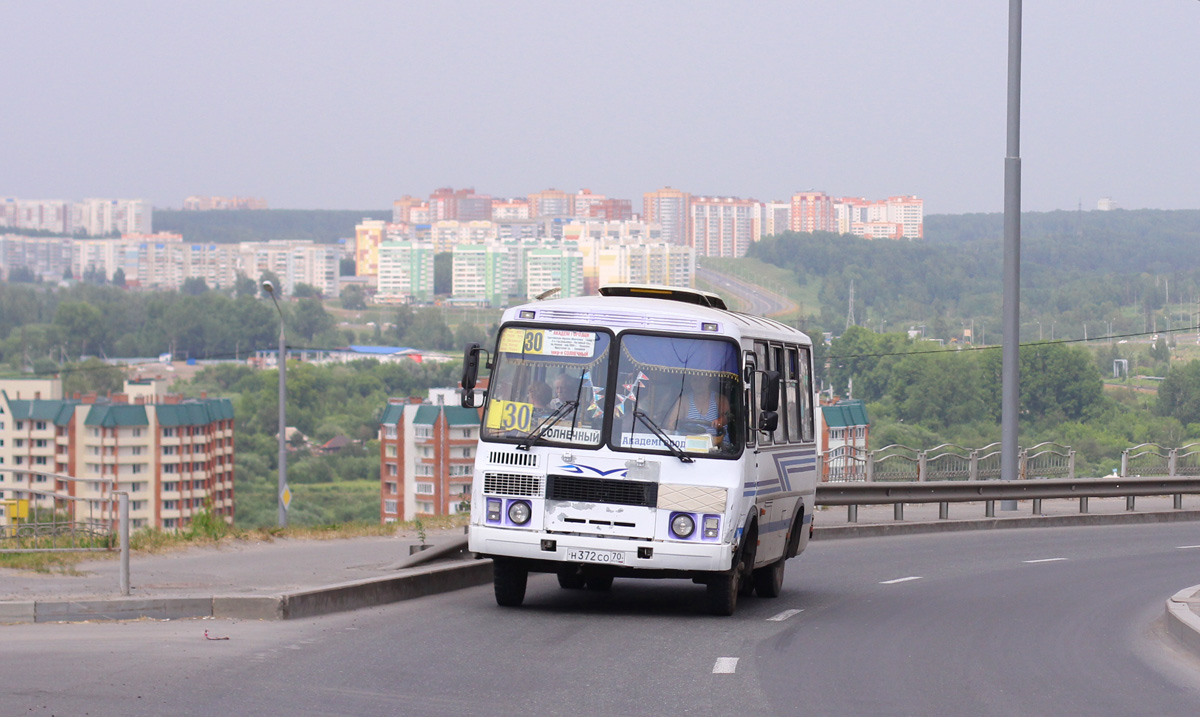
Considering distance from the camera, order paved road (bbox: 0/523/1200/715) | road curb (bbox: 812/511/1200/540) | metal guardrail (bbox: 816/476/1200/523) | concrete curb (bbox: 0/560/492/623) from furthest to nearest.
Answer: metal guardrail (bbox: 816/476/1200/523), road curb (bbox: 812/511/1200/540), concrete curb (bbox: 0/560/492/623), paved road (bbox: 0/523/1200/715)

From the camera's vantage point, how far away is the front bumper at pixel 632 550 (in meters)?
11.1

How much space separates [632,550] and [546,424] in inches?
49.5

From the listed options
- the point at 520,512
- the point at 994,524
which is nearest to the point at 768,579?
the point at 520,512

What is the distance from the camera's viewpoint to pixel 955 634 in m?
11.3

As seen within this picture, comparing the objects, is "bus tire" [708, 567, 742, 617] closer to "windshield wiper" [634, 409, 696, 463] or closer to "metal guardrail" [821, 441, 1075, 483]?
"windshield wiper" [634, 409, 696, 463]

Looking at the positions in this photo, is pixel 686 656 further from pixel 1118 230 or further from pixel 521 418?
pixel 1118 230

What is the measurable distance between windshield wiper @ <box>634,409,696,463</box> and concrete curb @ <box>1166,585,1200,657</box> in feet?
13.0

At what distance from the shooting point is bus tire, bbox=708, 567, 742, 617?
11.7 metres

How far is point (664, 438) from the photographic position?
11.4m

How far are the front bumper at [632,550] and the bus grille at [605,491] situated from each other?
1.01 feet

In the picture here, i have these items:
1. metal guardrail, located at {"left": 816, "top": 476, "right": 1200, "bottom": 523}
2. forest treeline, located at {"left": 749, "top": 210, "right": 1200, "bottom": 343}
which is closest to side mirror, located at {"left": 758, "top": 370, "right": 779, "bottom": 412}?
metal guardrail, located at {"left": 816, "top": 476, "right": 1200, "bottom": 523}

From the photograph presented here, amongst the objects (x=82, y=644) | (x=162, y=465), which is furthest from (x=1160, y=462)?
(x=162, y=465)

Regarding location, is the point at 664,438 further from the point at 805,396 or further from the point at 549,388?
the point at 805,396

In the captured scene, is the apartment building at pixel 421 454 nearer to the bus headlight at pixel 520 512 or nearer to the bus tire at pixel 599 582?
the bus tire at pixel 599 582
